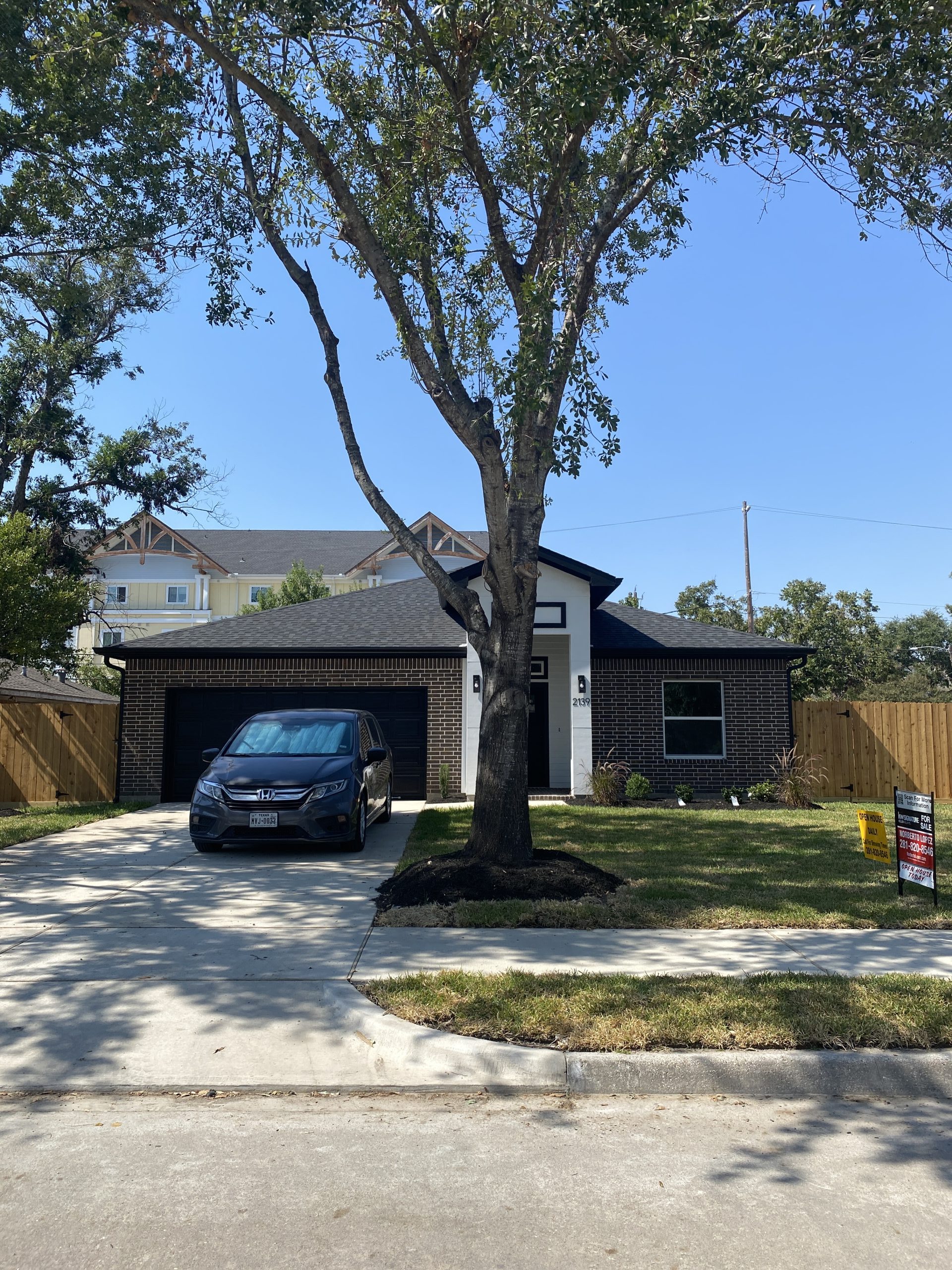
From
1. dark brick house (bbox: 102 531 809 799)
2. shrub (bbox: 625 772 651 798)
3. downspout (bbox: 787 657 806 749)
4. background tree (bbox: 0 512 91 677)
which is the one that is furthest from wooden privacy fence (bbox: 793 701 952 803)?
background tree (bbox: 0 512 91 677)

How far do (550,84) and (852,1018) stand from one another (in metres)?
7.94

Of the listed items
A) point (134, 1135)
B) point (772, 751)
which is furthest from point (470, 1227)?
point (772, 751)

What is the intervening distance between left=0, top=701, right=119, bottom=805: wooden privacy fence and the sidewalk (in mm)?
12187

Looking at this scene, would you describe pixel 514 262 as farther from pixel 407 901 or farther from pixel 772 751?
pixel 772 751

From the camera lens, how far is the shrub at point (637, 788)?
54.2 ft

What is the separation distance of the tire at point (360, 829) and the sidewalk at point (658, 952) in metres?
3.60

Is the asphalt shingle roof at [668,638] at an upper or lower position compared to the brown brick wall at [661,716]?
upper

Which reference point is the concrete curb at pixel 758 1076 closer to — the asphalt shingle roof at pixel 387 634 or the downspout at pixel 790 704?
the asphalt shingle roof at pixel 387 634

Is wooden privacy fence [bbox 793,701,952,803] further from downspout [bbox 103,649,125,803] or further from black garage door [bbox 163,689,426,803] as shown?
downspout [bbox 103,649,125,803]

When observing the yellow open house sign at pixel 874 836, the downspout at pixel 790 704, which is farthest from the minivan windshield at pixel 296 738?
the downspout at pixel 790 704

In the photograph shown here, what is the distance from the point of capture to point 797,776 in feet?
54.1

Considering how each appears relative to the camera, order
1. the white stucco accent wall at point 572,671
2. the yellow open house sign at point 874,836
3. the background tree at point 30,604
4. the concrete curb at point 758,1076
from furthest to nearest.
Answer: the white stucco accent wall at point 572,671 → the background tree at point 30,604 → the yellow open house sign at point 874,836 → the concrete curb at point 758,1076

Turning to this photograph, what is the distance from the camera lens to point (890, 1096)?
453cm

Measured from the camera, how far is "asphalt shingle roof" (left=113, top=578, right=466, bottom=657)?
17.3 m
